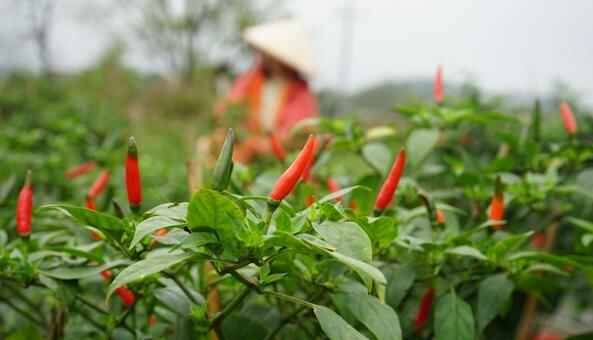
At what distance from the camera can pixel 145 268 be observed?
62 centimetres

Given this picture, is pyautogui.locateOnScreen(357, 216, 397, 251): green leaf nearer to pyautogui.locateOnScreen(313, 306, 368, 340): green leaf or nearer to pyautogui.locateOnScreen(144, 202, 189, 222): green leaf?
pyautogui.locateOnScreen(313, 306, 368, 340): green leaf

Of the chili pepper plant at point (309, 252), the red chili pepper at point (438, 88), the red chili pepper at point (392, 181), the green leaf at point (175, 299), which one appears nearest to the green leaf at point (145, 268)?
the chili pepper plant at point (309, 252)

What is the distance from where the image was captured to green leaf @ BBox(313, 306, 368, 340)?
2.19 ft

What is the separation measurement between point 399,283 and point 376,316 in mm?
170

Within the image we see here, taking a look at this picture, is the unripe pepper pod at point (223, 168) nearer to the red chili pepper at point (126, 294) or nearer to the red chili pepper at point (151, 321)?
the red chili pepper at point (126, 294)

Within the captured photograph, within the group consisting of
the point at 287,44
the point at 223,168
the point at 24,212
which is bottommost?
the point at 24,212

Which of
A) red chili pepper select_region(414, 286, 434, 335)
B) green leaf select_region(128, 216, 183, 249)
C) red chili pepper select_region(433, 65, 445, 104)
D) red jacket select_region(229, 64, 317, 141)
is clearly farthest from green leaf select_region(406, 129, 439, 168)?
red jacket select_region(229, 64, 317, 141)

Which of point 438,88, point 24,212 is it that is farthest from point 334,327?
point 438,88

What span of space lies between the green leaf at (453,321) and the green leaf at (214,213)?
15.9 inches

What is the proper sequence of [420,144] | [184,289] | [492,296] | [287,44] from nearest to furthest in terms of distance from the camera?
[184,289], [492,296], [420,144], [287,44]

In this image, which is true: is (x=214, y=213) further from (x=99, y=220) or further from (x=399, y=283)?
(x=399, y=283)

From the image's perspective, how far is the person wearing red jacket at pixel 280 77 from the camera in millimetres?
4203

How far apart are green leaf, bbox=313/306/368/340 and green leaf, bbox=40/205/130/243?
0.29 m

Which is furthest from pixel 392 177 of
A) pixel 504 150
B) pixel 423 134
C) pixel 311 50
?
pixel 311 50
